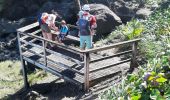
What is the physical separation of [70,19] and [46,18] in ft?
23.0

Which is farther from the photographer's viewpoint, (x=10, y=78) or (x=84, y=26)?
(x=10, y=78)

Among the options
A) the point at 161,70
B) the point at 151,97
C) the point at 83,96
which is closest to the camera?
the point at 151,97

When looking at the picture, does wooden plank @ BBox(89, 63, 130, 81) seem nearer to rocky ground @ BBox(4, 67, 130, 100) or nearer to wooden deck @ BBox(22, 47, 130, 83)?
wooden deck @ BBox(22, 47, 130, 83)

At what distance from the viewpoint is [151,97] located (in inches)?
168

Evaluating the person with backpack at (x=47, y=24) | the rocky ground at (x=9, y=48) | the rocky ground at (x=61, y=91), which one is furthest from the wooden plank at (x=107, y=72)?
the rocky ground at (x=9, y=48)

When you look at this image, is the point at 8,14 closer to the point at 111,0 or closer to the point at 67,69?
the point at 111,0


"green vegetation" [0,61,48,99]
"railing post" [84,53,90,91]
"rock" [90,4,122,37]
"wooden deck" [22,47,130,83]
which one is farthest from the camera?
"rock" [90,4,122,37]

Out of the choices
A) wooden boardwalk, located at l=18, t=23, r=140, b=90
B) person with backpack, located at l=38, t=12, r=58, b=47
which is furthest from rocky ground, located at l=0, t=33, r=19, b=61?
wooden boardwalk, located at l=18, t=23, r=140, b=90

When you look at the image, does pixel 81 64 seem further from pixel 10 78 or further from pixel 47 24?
pixel 10 78

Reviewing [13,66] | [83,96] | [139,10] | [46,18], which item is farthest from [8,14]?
[83,96]

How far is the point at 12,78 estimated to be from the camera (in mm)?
15141

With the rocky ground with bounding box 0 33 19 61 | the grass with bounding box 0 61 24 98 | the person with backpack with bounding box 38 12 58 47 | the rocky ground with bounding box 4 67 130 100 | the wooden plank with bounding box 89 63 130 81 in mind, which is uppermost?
the person with backpack with bounding box 38 12 58 47

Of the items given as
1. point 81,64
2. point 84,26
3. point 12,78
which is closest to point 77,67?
point 81,64

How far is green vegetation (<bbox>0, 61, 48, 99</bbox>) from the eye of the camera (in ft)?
45.4
